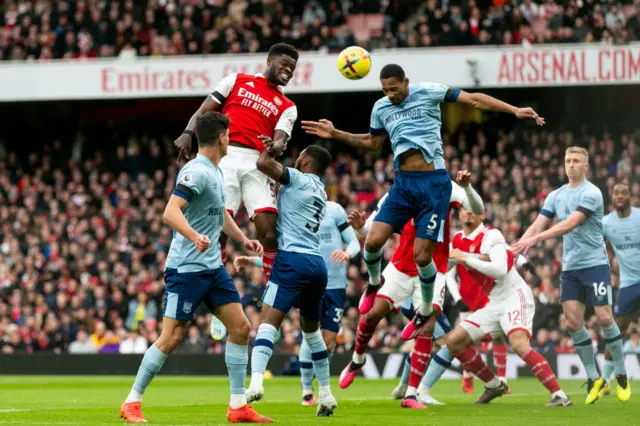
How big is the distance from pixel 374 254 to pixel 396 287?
3.97ft

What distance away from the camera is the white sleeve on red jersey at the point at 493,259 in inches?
494

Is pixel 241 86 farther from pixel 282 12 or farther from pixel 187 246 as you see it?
pixel 282 12

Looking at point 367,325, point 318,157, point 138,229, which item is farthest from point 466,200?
point 138,229

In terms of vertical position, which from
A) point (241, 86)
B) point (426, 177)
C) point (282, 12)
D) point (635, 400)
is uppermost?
point (282, 12)

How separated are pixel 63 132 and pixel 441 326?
2003 cm

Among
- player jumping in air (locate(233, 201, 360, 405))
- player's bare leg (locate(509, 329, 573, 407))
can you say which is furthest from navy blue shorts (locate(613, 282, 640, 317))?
player jumping in air (locate(233, 201, 360, 405))

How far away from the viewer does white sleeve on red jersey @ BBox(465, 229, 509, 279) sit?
12.6 metres

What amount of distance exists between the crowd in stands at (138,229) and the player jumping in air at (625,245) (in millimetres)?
5046

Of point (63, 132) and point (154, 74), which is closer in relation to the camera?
point (154, 74)

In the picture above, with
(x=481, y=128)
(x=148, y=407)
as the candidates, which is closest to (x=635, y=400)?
(x=148, y=407)

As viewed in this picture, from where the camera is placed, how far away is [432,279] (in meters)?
11.5

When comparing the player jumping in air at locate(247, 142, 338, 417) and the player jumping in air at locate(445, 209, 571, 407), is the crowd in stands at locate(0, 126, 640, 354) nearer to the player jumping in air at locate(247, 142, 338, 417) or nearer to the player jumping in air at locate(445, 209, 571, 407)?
the player jumping in air at locate(445, 209, 571, 407)

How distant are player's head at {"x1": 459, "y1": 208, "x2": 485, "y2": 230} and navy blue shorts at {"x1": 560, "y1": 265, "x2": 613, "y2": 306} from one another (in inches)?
55.8

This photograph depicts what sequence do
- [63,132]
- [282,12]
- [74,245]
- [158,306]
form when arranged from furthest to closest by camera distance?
[63,132], [282,12], [74,245], [158,306]
